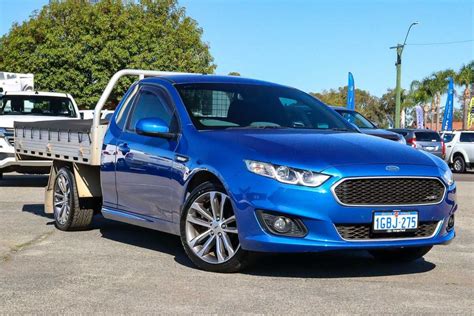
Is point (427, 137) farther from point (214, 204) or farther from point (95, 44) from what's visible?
point (214, 204)

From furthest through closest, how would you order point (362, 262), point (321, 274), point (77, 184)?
point (77, 184)
point (362, 262)
point (321, 274)

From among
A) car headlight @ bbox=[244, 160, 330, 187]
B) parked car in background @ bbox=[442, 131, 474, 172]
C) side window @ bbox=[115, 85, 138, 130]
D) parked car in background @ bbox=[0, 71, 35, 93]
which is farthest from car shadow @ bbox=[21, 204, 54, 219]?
parked car in background @ bbox=[442, 131, 474, 172]

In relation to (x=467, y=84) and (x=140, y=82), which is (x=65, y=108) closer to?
(x=140, y=82)

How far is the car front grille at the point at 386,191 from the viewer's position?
601cm

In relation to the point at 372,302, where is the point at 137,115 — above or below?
above

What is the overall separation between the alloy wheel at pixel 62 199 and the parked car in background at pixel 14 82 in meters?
13.7

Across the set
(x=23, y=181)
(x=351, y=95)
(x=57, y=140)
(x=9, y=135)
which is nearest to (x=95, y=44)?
(x=351, y=95)

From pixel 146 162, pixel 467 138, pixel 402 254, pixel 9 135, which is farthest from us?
pixel 467 138

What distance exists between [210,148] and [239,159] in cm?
40

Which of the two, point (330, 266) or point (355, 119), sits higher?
point (355, 119)

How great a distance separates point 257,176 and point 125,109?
2525mm

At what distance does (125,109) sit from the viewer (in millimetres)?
8211

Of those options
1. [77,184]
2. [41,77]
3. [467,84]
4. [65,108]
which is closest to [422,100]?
[467,84]

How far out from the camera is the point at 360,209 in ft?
19.7
